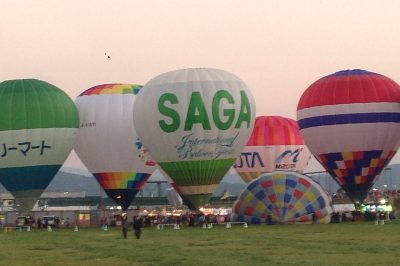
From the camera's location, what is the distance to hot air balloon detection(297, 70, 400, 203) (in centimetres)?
6094

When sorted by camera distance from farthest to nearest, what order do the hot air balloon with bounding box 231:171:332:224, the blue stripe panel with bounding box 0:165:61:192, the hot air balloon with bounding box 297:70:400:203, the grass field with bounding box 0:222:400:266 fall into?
the blue stripe panel with bounding box 0:165:61:192 → the hot air balloon with bounding box 297:70:400:203 → the hot air balloon with bounding box 231:171:332:224 → the grass field with bounding box 0:222:400:266

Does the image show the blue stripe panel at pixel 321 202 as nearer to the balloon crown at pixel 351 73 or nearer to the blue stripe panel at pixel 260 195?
the blue stripe panel at pixel 260 195

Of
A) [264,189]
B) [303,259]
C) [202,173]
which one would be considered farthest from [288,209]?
[303,259]

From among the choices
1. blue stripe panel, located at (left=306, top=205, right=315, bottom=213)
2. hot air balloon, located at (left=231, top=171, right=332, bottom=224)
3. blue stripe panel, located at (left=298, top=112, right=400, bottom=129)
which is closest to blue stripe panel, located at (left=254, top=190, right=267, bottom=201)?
hot air balloon, located at (left=231, top=171, right=332, bottom=224)

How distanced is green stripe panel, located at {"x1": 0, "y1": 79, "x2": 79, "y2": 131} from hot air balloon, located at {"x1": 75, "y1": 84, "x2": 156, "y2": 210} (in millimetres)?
5462

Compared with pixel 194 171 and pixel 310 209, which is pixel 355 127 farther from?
pixel 194 171

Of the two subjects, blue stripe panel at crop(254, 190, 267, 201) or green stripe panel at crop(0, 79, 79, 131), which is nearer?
blue stripe panel at crop(254, 190, 267, 201)

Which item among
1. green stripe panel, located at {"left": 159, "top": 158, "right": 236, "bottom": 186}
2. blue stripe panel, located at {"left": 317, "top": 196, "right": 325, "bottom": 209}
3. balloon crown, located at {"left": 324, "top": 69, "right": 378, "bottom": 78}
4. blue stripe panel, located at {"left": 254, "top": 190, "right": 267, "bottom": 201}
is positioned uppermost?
balloon crown, located at {"left": 324, "top": 69, "right": 378, "bottom": 78}

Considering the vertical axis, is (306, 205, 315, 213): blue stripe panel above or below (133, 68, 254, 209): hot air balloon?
below

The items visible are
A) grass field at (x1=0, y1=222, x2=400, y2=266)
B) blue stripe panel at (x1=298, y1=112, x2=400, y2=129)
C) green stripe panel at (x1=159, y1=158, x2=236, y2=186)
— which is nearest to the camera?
grass field at (x1=0, y1=222, x2=400, y2=266)

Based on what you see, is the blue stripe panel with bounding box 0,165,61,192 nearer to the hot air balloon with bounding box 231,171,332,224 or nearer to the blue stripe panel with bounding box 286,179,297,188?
the hot air balloon with bounding box 231,171,332,224

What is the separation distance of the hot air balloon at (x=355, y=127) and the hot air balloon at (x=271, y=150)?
17.6m

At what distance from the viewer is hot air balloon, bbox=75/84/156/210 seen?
229 ft

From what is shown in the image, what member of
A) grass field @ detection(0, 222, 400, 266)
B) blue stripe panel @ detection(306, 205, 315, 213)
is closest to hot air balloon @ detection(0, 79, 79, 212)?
blue stripe panel @ detection(306, 205, 315, 213)
